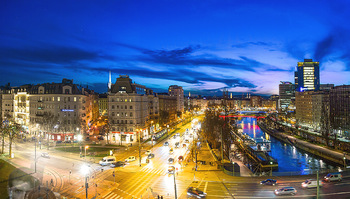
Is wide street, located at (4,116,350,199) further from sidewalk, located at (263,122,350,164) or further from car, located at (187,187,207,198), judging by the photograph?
sidewalk, located at (263,122,350,164)

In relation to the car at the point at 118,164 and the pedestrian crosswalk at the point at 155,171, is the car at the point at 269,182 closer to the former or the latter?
the pedestrian crosswalk at the point at 155,171

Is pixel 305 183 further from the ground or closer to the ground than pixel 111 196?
further from the ground

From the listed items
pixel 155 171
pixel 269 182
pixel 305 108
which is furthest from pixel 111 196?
pixel 305 108

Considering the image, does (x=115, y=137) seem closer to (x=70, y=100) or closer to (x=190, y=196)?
(x=70, y=100)

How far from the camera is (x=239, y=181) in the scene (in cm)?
3369

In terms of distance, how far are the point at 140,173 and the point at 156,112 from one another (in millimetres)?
57099

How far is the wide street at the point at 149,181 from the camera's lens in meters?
28.9

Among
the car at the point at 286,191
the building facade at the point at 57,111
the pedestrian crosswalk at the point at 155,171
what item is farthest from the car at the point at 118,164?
the building facade at the point at 57,111

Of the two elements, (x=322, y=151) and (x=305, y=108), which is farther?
(x=305, y=108)

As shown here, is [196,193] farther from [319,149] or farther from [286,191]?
[319,149]

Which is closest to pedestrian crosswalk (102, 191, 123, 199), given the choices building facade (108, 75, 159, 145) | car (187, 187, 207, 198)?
car (187, 187, 207, 198)

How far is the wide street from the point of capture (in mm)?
28859

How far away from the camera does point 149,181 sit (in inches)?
1336

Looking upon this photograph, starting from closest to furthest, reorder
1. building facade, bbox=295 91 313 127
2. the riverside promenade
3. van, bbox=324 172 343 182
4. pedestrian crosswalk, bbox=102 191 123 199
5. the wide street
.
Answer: pedestrian crosswalk, bbox=102 191 123 199, the wide street, van, bbox=324 172 343 182, the riverside promenade, building facade, bbox=295 91 313 127
